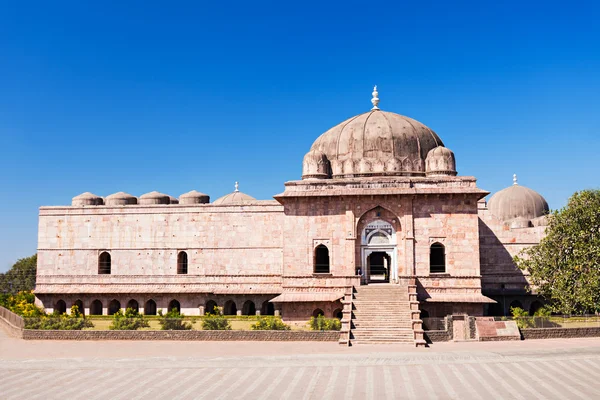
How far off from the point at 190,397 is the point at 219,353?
7130 millimetres

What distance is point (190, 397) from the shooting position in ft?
56.9

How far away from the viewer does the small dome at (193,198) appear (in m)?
42.6

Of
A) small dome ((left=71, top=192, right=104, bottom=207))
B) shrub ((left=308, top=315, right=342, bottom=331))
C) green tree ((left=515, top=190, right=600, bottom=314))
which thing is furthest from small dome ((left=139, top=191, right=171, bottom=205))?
green tree ((left=515, top=190, right=600, bottom=314))

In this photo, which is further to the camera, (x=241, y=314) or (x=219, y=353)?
(x=241, y=314)

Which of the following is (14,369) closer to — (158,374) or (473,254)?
(158,374)

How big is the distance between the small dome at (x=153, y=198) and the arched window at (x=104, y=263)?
4441mm

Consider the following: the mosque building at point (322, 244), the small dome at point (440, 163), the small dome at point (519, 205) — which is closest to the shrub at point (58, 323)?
the mosque building at point (322, 244)

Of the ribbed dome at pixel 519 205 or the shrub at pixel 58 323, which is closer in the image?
the shrub at pixel 58 323

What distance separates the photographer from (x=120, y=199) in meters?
43.0

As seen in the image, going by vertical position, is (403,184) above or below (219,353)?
above

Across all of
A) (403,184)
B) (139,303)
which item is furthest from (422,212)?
(139,303)

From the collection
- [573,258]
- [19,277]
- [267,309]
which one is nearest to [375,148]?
[267,309]

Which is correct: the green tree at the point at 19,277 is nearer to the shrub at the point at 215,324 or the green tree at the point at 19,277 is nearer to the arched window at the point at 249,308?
the arched window at the point at 249,308

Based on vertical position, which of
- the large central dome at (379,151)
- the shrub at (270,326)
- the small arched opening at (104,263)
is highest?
the large central dome at (379,151)
